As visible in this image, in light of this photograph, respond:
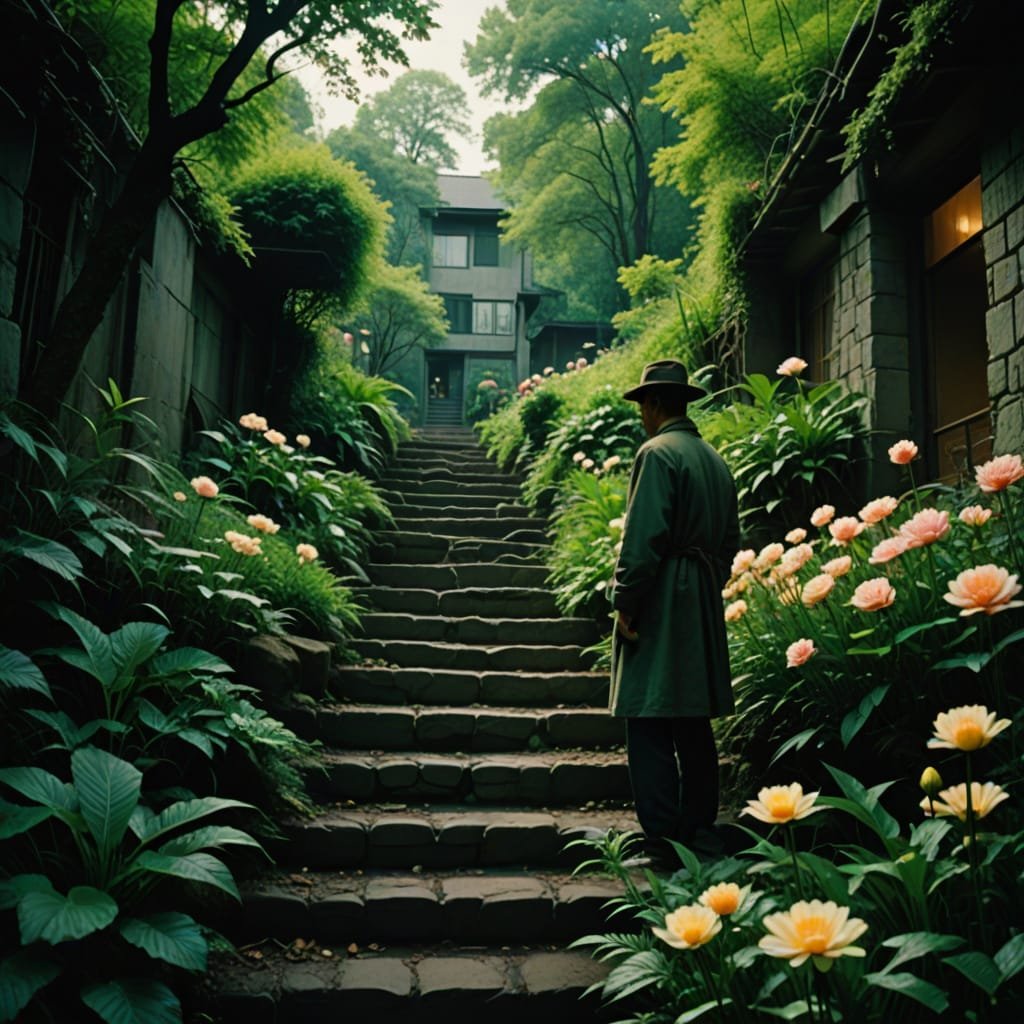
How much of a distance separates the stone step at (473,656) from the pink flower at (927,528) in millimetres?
2894

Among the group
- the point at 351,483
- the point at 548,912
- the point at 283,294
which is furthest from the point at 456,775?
the point at 283,294

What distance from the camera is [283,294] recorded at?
873 cm

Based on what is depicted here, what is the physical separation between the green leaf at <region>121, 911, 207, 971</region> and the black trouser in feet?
5.03

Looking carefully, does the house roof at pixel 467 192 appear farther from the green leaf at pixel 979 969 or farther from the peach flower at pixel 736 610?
the green leaf at pixel 979 969

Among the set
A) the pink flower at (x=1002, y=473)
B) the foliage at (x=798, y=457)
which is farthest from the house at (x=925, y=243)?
the pink flower at (x=1002, y=473)

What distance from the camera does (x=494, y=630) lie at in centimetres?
570

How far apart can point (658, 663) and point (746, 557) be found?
0.84 m

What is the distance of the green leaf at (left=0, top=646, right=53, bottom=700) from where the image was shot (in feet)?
8.68

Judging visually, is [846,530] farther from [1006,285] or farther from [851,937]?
[851,937]

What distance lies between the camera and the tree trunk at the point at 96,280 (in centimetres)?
359

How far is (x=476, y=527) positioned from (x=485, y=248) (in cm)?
1943

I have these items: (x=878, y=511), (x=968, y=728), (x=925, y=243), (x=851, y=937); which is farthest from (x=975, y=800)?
(x=925, y=243)

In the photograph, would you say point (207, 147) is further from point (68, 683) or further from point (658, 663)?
point (658, 663)

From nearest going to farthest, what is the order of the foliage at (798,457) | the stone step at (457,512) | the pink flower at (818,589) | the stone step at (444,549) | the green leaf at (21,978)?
the green leaf at (21,978)
the pink flower at (818,589)
the foliage at (798,457)
the stone step at (444,549)
the stone step at (457,512)
